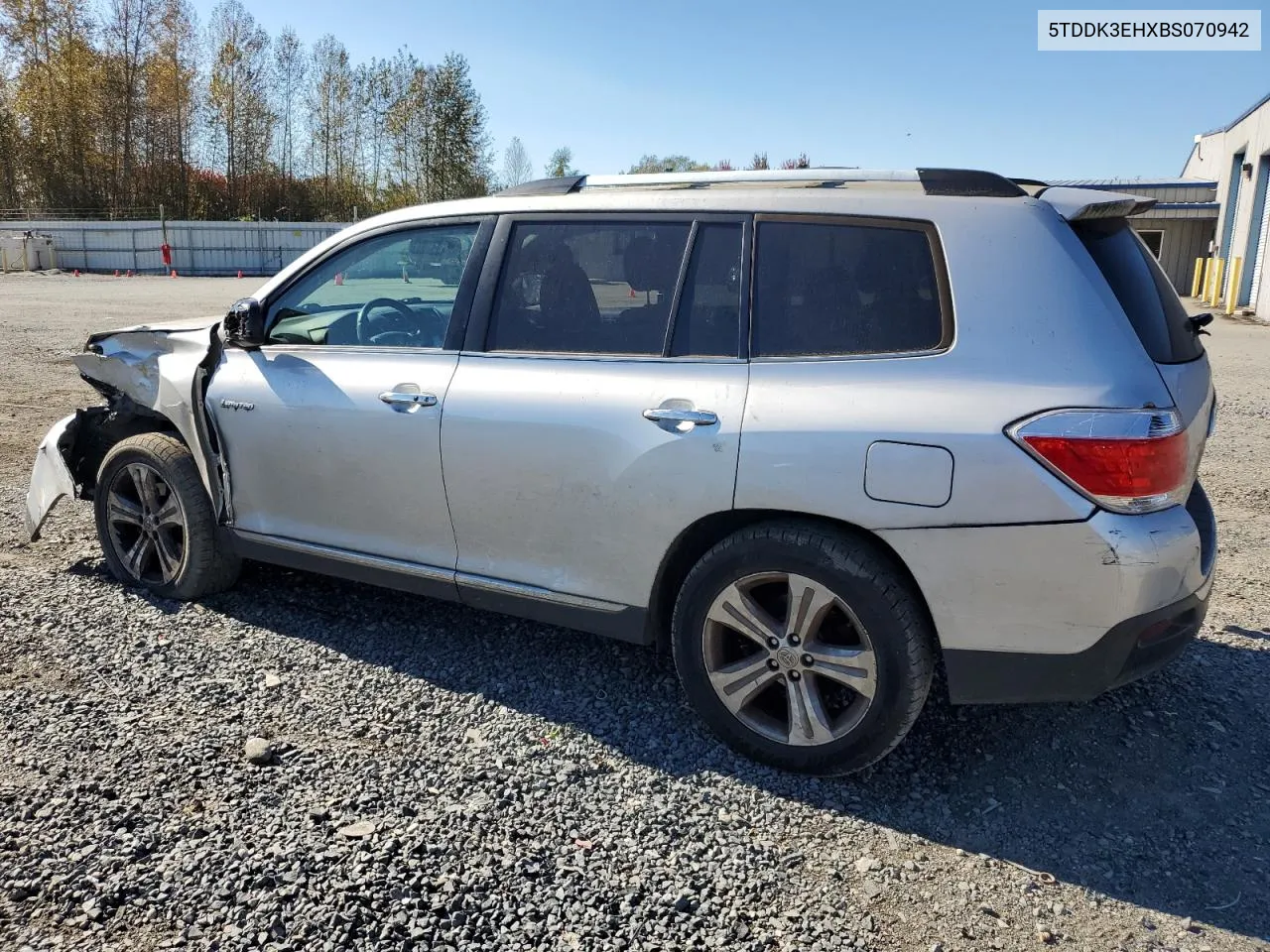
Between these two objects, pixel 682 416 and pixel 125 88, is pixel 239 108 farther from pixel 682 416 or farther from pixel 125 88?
pixel 682 416

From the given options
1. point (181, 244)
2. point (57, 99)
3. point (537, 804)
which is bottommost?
point (537, 804)

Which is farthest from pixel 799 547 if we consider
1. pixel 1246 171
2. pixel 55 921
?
pixel 1246 171

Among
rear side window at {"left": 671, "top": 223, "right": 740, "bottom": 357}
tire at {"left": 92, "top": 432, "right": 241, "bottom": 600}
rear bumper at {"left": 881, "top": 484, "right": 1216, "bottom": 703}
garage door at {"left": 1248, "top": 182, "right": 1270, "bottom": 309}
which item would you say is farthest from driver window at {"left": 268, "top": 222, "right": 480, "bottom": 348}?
garage door at {"left": 1248, "top": 182, "right": 1270, "bottom": 309}

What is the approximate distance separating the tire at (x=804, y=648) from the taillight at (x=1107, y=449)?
0.58m

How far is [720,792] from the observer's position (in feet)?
10.3

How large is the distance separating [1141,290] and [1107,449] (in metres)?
0.76

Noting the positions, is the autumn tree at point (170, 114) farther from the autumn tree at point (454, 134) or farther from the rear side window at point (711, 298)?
the rear side window at point (711, 298)

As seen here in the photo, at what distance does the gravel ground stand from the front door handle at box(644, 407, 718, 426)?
1162mm

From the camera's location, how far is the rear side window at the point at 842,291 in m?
3.01

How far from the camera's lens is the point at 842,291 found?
10.3 feet

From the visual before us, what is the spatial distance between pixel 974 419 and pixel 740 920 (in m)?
1.53

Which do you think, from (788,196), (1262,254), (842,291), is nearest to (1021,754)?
(842,291)

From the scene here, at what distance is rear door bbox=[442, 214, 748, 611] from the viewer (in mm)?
3211

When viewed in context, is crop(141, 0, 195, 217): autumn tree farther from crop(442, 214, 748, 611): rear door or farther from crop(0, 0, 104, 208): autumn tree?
crop(442, 214, 748, 611): rear door
